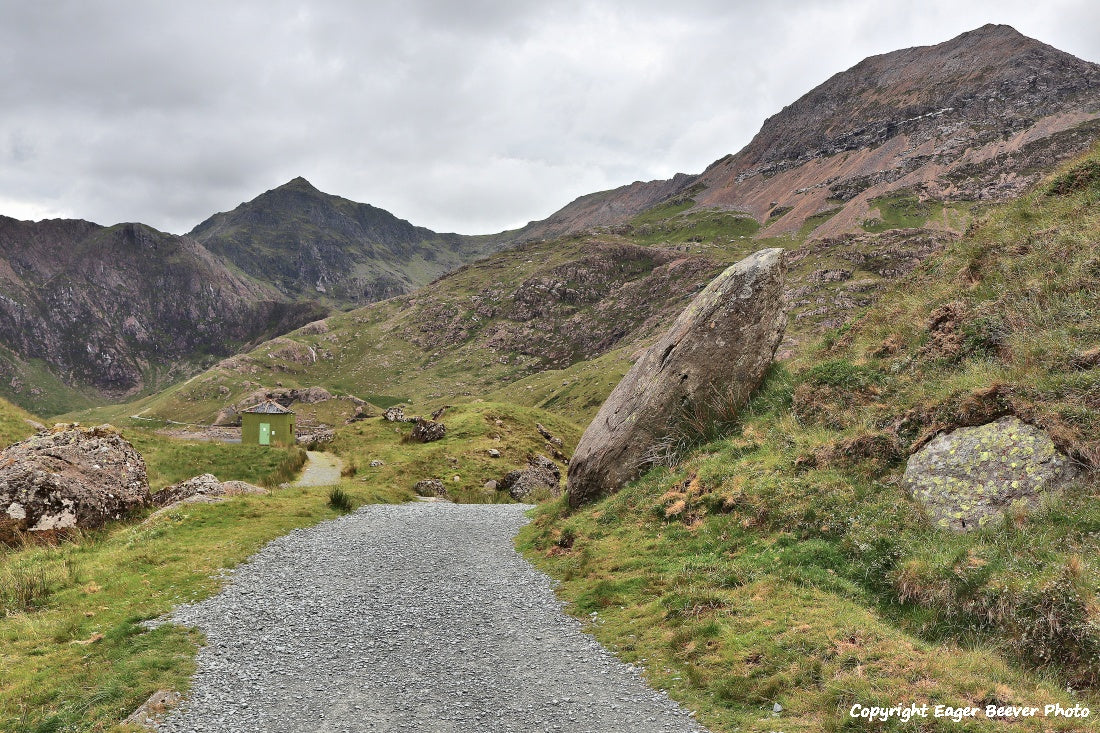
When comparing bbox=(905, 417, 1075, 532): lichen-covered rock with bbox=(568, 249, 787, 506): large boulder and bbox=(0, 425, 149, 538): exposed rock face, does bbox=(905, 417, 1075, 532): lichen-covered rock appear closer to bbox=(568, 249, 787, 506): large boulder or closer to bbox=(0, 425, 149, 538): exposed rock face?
bbox=(568, 249, 787, 506): large boulder

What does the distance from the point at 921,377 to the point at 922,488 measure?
4.67 meters

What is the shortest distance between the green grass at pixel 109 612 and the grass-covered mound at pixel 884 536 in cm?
921

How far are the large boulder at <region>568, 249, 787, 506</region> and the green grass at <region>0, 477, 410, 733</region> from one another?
13970 mm

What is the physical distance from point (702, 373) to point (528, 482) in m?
26.6

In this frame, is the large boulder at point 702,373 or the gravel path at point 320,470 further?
the gravel path at point 320,470

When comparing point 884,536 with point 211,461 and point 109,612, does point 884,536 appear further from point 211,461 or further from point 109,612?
point 211,461

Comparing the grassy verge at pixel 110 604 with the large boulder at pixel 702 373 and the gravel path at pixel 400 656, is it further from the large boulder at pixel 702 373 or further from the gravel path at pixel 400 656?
the large boulder at pixel 702 373

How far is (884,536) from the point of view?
A: 11.4 meters

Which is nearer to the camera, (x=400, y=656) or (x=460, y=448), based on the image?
(x=400, y=656)

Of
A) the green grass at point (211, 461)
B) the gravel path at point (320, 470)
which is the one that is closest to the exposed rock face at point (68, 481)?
the green grass at point (211, 461)

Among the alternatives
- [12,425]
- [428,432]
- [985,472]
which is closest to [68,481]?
[12,425]

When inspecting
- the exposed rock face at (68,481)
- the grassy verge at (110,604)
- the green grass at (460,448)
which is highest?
the exposed rock face at (68,481)

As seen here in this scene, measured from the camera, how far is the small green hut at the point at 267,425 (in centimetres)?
7419

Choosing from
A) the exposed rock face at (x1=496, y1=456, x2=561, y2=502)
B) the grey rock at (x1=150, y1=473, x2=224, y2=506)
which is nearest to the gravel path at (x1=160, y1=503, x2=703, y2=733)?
the grey rock at (x1=150, y1=473, x2=224, y2=506)
